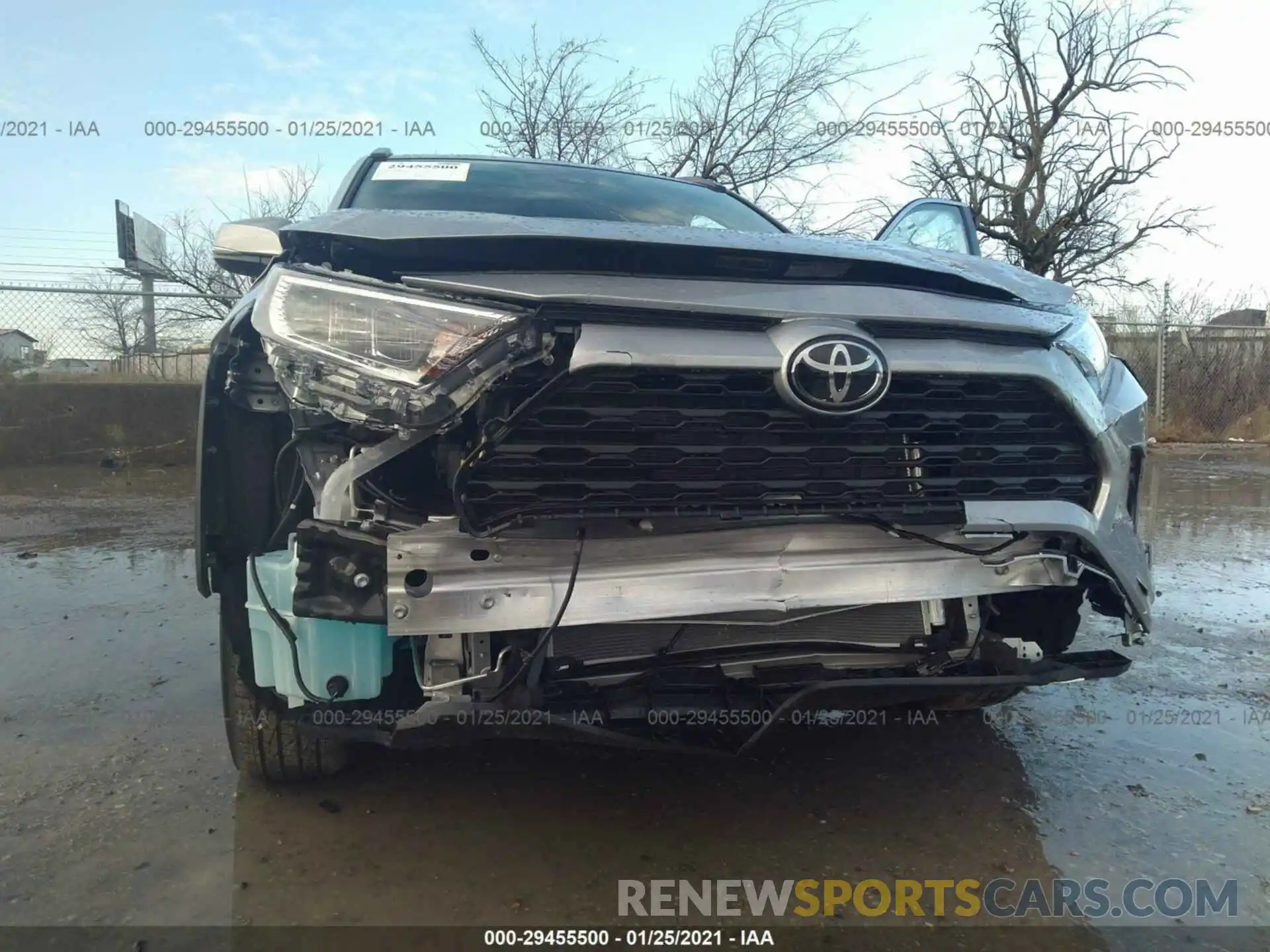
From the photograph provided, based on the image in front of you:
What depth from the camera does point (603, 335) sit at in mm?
1738

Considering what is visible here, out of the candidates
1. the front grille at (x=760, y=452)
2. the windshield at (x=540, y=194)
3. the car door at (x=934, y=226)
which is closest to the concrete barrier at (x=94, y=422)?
the windshield at (x=540, y=194)

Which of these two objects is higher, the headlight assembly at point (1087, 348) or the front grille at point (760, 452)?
the headlight assembly at point (1087, 348)

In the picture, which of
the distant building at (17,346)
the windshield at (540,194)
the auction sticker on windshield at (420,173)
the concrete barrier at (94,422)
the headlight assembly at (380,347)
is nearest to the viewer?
the headlight assembly at (380,347)

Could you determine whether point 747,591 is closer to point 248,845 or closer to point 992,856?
point 992,856

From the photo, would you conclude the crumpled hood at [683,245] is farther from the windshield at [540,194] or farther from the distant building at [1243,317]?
the distant building at [1243,317]

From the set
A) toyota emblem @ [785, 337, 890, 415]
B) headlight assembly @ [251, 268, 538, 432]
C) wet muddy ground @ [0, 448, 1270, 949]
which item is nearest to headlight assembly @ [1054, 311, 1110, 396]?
toyota emblem @ [785, 337, 890, 415]

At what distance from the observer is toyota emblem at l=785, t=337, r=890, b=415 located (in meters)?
1.79

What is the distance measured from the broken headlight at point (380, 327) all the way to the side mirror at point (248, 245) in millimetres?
420

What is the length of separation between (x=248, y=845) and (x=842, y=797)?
1547mm

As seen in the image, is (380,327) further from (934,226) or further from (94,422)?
(94,422)

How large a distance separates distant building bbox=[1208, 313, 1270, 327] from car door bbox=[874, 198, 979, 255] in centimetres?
1365

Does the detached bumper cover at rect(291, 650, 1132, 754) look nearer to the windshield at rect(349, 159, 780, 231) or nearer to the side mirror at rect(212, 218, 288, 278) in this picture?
the side mirror at rect(212, 218, 288, 278)

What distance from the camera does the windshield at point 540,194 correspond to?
3.04 meters

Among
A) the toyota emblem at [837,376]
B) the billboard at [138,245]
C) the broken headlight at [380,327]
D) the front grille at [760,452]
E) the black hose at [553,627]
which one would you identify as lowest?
the black hose at [553,627]
